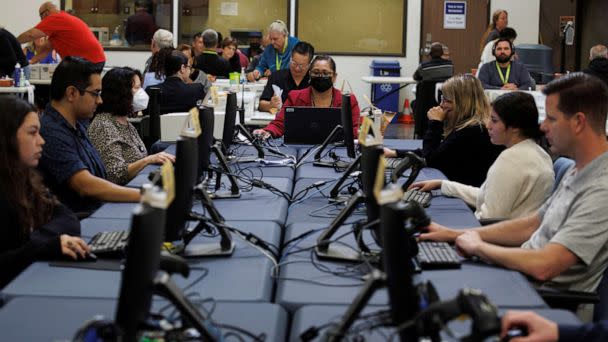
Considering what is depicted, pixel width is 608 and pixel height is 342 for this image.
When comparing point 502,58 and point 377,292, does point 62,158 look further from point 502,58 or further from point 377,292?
point 502,58

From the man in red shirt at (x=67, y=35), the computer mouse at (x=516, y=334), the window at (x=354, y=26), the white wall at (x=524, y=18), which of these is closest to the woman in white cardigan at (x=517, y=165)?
the computer mouse at (x=516, y=334)

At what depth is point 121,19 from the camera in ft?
41.5

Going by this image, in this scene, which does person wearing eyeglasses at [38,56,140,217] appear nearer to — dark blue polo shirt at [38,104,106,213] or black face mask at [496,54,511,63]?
dark blue polo shirt at [38,104,106,213]

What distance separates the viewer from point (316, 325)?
218 centimetres

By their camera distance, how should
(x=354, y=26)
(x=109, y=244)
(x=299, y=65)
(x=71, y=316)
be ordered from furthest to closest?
(x=354, y=26) → (x=299, y=65) → (x=109, y=244) → (x=71, y=316)

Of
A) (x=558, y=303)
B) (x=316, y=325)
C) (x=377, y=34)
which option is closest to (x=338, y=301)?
(x=316, y=325)

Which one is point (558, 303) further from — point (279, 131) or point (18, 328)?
point (279, 131)

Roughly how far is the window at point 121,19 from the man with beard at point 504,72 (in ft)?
17.3

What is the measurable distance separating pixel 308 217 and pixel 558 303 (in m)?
1.14

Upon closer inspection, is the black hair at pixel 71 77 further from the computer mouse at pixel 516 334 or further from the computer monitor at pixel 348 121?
the computer mouse at pixel 516 334

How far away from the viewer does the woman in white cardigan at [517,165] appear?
346 centimetres

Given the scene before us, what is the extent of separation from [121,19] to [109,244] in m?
10.3

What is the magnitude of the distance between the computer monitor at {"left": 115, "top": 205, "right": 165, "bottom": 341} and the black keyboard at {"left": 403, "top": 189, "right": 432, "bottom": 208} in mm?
2153

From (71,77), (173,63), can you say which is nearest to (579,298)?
(71,77)
